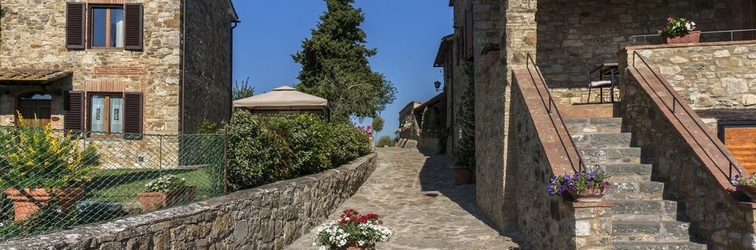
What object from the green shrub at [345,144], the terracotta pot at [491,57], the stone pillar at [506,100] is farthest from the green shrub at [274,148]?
the terracotta pot at [491,57]

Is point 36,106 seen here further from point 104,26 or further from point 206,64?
point 206,64

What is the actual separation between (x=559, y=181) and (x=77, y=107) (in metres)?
12.5

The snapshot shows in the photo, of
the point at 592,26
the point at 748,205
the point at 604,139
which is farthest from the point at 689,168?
the point at 592,26

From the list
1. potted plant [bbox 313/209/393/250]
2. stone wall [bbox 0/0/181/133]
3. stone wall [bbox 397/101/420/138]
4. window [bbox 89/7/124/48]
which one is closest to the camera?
potted plant [bbox 313/209/393/250]

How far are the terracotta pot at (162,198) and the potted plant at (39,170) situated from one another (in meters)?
0.70

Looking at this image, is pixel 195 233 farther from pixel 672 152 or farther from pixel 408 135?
pixel 408 135

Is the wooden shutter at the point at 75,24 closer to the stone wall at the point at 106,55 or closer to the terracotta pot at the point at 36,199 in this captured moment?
the stone wall at the point at 106,55

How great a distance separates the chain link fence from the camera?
15.8 ft

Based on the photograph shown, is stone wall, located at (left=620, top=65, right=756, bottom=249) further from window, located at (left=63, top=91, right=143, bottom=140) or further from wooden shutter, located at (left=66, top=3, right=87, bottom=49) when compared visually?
wooden shutter, located at (left=66, top=3, right=87, bottom=49)

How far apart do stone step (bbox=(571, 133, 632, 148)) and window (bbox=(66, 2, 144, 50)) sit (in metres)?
11.1

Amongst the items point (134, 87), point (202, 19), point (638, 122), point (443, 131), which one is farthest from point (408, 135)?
point (638, 122)

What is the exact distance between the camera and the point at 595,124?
8008mm

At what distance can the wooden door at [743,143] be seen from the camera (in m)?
8.02

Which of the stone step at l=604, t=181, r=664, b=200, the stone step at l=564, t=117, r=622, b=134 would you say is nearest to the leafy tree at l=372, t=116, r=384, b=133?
the stone step at l=564, t=117, r=622, b=134
